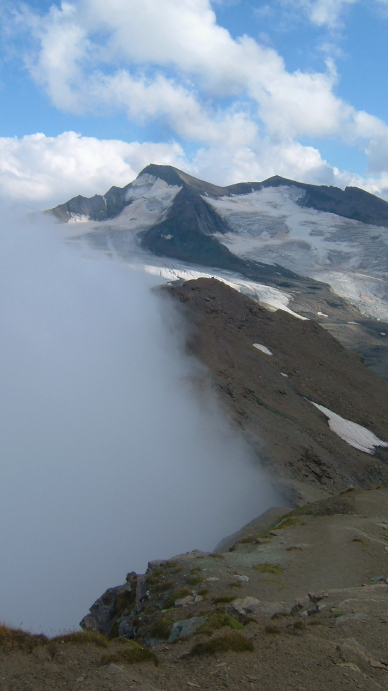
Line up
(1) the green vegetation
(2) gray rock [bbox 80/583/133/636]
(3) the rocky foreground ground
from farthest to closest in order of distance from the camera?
(2) gray rock [bbox 80/583/133/636], (1) the green vegetation, (3) the rocky foreground ground

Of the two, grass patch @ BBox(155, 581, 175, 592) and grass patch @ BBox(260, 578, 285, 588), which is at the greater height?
grass patch @ BBox(260, 578, 285, 588)

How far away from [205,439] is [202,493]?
→ 17.3 feet

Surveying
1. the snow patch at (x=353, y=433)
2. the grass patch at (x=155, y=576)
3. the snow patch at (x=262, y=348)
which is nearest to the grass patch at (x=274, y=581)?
the grass patch at (x=155, y=576)

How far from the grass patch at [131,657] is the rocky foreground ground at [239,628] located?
0.02 metres

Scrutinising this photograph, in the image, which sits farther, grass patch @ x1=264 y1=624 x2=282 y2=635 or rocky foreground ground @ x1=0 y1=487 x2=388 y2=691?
grass patch @ x1=264 y1=624 x2=282 y2=635

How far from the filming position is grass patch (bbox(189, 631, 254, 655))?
11.6 meters

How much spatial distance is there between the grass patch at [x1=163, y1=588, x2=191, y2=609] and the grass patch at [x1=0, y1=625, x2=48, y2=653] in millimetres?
5594

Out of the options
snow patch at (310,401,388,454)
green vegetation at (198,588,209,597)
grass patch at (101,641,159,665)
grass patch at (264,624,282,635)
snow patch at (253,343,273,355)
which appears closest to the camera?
grass patch at (101,641,159,665)

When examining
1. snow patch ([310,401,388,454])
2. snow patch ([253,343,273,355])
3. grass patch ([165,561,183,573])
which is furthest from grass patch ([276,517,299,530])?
snow patch ([253,343,273,355])

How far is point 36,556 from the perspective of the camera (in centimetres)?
3584

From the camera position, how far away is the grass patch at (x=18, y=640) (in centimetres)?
1106

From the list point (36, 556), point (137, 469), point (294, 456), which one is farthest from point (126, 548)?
point (294, 456)

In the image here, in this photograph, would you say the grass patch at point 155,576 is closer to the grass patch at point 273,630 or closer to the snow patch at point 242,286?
the grass patch at point 273,630

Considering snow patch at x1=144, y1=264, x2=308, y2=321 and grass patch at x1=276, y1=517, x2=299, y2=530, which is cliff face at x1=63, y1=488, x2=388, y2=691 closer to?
grass patch at x1=276, y1=517, x2=299, y2=530
